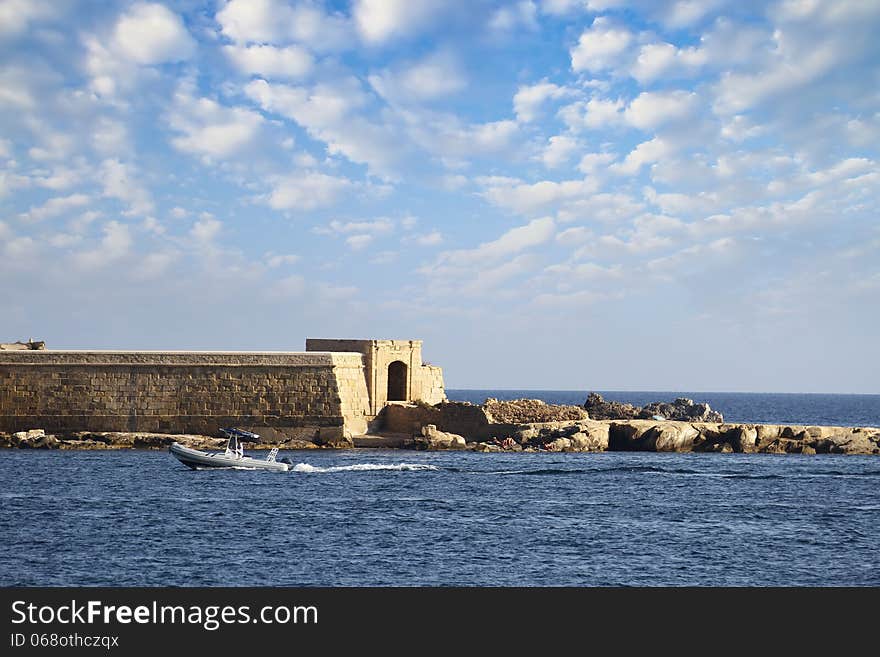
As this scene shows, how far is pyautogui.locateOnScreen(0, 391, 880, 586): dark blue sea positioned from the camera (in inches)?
820

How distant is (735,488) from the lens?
34188 millimetres

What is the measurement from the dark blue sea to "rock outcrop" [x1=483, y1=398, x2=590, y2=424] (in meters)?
7.68

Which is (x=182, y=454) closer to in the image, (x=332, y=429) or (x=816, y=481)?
(x=332, y=429)

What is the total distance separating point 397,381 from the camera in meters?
49.5

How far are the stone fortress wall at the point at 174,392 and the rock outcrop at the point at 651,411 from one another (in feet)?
66.2

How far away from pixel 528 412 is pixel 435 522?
78.8 feet

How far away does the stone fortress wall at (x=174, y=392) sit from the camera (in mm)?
43812

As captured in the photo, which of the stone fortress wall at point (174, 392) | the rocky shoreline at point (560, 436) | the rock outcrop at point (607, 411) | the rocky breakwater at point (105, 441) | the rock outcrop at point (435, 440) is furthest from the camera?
the rock outcrop at point (607, 411)

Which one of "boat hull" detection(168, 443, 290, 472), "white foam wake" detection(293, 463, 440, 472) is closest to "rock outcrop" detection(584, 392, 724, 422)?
"white foam wake" detection(293, 463, 440, 472)

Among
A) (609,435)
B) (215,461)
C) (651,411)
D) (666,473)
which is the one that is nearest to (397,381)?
(609,435)

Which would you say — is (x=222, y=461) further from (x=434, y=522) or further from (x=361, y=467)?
(x=434, y=522)

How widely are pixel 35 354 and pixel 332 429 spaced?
11943 mm

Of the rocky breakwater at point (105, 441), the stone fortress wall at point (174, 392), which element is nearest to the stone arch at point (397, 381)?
the stone fortress wall at point (174, 392)

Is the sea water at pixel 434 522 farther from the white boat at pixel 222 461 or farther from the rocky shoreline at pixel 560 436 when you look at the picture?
the rocky shoreline at pixel 560 436
